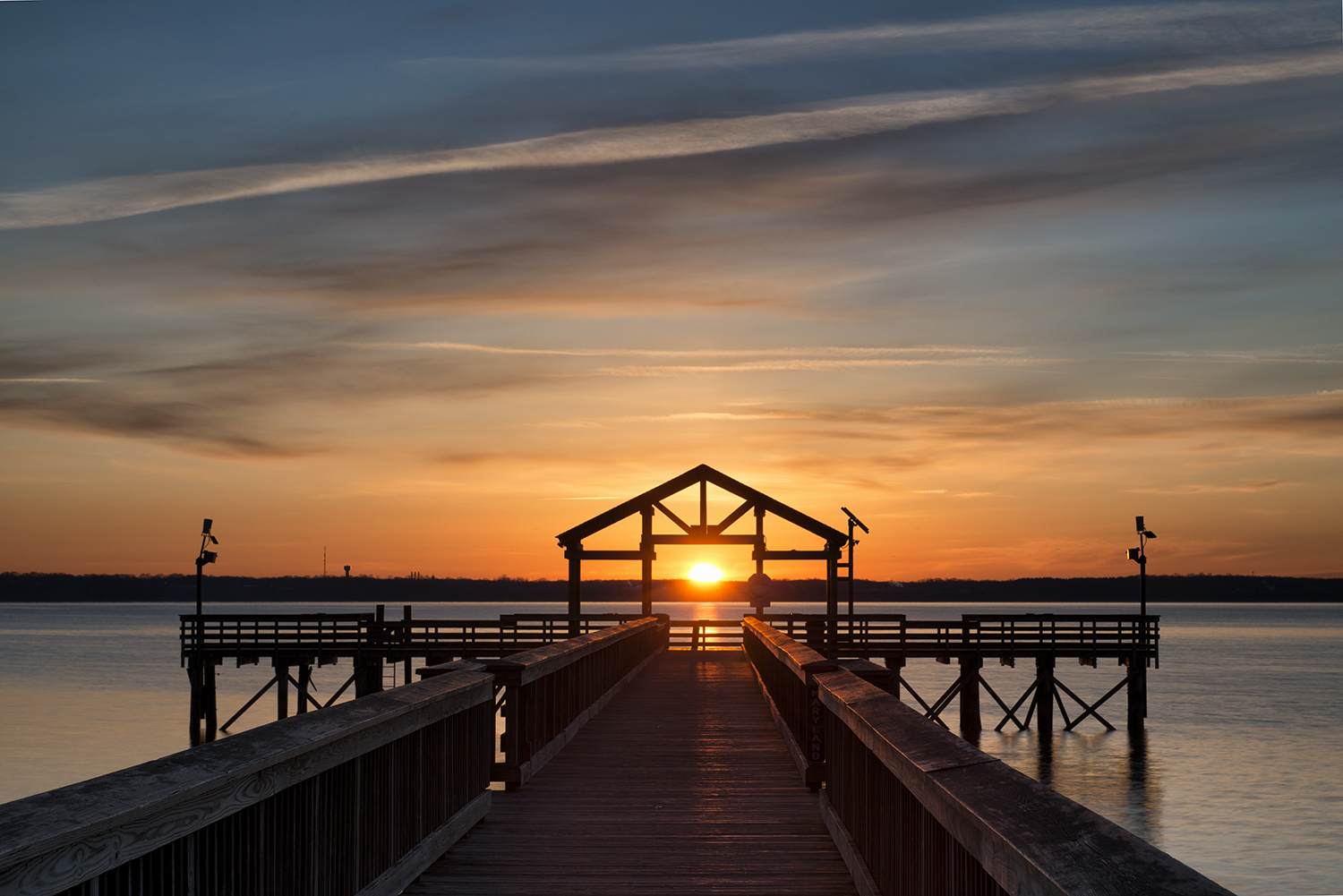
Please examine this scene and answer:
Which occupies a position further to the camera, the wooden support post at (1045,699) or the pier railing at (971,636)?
the wooden support post at (1045,699)

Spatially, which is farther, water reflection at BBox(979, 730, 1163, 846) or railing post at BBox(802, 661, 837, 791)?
water reflection at BBox(979, 730, 1163, 846)

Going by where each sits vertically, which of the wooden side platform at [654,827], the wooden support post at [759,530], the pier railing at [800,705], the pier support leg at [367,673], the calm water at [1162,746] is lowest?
the calm water at [1162,746]

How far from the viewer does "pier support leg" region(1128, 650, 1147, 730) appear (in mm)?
42812

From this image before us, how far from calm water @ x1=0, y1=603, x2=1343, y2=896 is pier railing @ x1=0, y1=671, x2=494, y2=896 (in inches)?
944

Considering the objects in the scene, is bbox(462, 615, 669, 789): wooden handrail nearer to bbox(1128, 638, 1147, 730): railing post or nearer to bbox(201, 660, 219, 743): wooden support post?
bbox(201, 660, 219, 743): wooden support post

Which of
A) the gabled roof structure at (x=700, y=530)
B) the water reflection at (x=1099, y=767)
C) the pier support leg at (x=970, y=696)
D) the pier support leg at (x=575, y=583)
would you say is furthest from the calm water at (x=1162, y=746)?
the pier support leg at (x=575, y=583)

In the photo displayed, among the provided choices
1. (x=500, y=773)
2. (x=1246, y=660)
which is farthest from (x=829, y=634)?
(x=1246, y=660)

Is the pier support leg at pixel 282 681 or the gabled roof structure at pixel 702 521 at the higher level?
the gabled roof structure at pixel 702 521

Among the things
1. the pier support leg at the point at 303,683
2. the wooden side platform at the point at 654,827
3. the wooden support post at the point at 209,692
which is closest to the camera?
the wooden side platform at the point at 654,827

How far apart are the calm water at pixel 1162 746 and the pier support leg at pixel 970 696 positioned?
90.4 inches

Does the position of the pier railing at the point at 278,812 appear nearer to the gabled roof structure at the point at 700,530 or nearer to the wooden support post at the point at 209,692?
the gabled roof structure at the point at 700,530

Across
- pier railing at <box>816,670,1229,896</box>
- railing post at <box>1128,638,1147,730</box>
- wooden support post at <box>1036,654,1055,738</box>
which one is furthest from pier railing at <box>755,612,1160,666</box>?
pier railing at <box>816,670,1229,896</box>

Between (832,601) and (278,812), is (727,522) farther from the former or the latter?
(278,812)

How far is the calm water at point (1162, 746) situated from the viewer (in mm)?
30203
